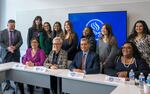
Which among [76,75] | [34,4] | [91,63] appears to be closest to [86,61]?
[91,63]

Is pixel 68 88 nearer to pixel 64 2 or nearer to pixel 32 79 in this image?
pixel 32 79

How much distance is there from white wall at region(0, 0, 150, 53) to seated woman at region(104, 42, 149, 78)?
5.64 ft

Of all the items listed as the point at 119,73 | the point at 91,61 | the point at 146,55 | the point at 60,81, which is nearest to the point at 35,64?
the point at 60,81

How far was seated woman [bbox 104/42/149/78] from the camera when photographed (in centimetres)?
292

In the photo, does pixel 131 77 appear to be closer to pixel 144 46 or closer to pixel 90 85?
pixel 90 85

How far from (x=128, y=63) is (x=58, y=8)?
3.08 meters

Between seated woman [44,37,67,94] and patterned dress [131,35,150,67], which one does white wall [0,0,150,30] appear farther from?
seated woman [44,37,67,94]

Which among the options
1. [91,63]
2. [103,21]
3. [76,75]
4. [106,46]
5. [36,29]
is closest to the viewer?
[76,75]

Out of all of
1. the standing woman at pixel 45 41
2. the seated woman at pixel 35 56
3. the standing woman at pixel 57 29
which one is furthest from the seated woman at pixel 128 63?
the standing woman at pixel 45 41

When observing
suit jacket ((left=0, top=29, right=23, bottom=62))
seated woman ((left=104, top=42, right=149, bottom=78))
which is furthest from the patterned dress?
suit jacket ((left=0, top=29, right=23, bottom=62))

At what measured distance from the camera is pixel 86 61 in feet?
10.8

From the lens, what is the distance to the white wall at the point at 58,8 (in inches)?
181

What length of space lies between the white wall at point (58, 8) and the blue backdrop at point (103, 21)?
0.11 m

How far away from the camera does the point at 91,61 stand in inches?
128
